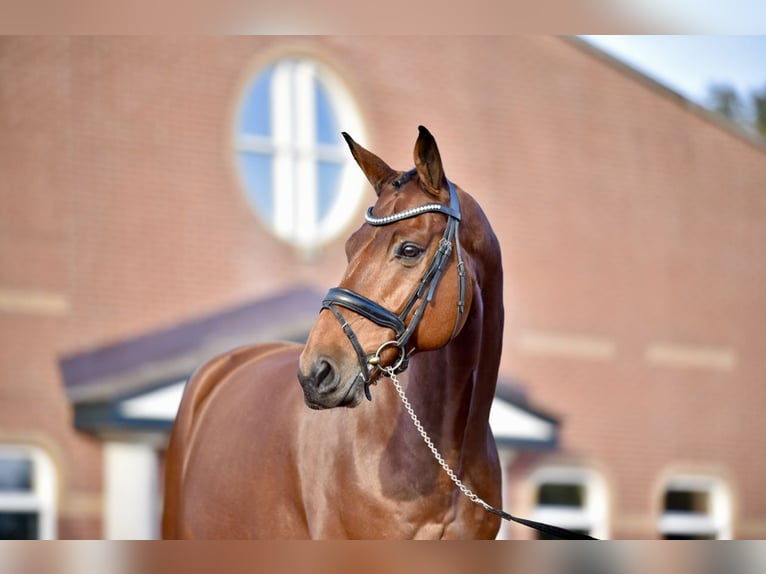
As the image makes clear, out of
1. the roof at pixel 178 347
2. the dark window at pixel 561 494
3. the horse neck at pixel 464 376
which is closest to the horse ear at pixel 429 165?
the horse neck at pixel 464 376

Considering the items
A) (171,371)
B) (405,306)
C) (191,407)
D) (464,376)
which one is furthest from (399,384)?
(171,371)

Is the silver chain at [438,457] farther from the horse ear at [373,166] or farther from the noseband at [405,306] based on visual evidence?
the horse ear at [373,166]

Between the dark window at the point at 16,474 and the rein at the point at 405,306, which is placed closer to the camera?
the rein at the point at 405,306

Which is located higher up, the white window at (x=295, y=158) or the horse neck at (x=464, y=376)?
the white window at (x=295, y=158)

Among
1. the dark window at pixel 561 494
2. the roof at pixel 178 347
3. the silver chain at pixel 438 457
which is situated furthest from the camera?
the dark window at pixel 561 494

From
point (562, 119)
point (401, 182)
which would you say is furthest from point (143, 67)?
point (401, 182)

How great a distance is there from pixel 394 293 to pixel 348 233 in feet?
33.2

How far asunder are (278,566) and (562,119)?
13432 mm

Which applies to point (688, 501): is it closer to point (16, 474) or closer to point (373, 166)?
point (16, 474)

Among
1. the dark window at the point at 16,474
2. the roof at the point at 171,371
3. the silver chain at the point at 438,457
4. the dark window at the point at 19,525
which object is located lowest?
the silver chain at the point at 438,457

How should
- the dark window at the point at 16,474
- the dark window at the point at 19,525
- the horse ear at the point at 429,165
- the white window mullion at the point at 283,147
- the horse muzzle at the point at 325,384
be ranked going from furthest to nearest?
the white window mullion at the point at 283,147 < the dark window at the point at 16,474 < the dark window at the point at 19,525 < the horse ear at the point at 429,165 < the horse muzzle at the point at 325,384

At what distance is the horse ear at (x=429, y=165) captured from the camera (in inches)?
151

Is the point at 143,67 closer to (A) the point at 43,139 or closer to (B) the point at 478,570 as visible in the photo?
(A) the point at 43,139

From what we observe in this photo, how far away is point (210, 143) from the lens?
43.5 ft
